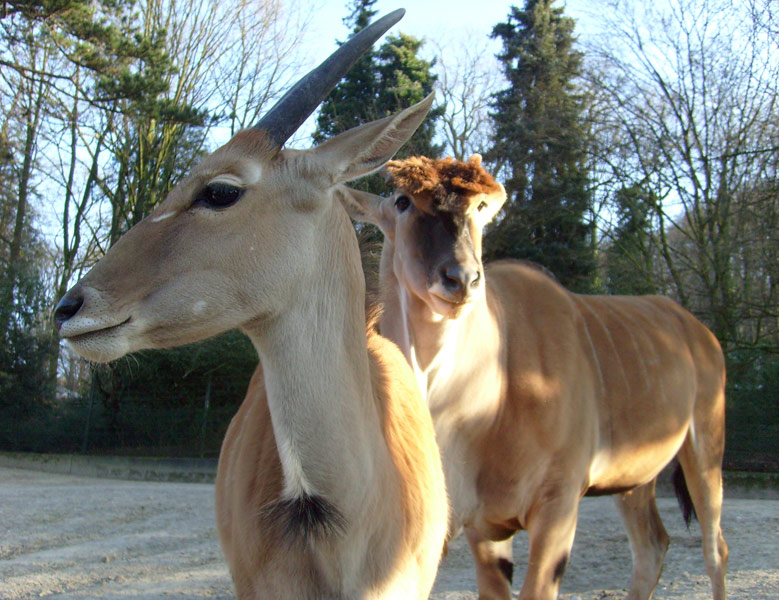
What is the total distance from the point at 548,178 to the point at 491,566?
1336 centimetres

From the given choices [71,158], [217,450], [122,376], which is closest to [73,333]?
[217,450]

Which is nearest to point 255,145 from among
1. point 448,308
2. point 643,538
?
point 448,308

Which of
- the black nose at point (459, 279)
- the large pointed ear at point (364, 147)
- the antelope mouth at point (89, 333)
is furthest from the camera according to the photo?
the black nose at point (459, 279)

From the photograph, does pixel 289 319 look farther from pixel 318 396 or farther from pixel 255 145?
pixel 255 145

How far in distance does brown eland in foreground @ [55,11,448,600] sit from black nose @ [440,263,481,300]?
3.91 feet

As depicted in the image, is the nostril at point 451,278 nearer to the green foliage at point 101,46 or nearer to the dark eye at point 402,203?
the dark eye at point 402,203

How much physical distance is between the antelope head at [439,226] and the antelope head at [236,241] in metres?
1.23

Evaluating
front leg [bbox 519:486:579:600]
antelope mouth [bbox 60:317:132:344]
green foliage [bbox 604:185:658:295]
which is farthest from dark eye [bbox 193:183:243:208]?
green foliage [bbox 604:185:658:295]

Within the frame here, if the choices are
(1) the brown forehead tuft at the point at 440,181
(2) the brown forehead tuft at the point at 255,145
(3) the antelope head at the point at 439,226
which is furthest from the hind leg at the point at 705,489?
(2) the brown forehead tuft at the point at 255,145

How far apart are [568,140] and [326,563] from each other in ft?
50.3

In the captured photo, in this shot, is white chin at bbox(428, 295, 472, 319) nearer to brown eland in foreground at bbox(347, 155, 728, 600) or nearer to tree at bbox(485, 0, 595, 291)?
brown eland in foreground at bbox(347, 155, 728, 600)

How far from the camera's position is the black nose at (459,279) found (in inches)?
151

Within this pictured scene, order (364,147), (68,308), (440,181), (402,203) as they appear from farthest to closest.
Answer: (402,203)
(440,181)
(364,147)
(68,308)

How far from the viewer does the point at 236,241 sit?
240 cm
